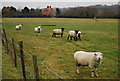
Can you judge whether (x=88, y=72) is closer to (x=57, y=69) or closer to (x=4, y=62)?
(x=57, y=69)

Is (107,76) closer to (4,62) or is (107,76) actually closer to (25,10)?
(4,62)

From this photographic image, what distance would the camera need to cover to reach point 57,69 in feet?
37.2

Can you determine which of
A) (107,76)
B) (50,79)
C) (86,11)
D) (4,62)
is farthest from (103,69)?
(86,11)

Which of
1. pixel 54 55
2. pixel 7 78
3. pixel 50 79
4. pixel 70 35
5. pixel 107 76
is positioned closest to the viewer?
pixel 7 78

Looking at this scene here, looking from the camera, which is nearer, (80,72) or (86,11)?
(80,72)

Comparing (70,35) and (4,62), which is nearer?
(4,62)

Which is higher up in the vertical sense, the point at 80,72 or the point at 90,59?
the point at 90,59

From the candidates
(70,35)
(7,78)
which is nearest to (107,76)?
(7,78)

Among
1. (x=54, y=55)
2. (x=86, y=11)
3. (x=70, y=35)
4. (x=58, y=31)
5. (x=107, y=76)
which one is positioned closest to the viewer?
(x=107, y=76)

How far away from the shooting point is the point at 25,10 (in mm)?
105438

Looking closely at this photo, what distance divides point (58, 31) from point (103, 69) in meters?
14.9

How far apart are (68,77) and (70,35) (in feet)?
43.8

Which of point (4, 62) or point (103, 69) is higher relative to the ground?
point (4, 62)

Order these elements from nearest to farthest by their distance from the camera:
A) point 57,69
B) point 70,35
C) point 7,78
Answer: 1. point 7,78
2. point 57,69
3. point 70,35
